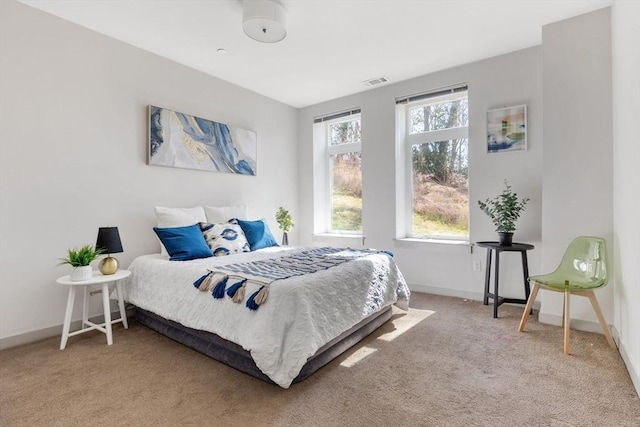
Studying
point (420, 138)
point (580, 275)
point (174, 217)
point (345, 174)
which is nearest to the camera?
point (580, 275)

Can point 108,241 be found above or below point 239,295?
above

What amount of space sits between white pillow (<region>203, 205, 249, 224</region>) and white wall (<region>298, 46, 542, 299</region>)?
1554 millimetres

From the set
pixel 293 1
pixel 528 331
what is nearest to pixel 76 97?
pixel 293 1

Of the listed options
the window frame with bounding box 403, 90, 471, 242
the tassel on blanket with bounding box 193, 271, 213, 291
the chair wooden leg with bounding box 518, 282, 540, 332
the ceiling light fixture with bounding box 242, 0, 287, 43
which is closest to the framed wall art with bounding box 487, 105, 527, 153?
the window frame with bounding box 403, 90, 471, 242

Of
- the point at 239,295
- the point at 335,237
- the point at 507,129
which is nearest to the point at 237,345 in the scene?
the point at 239,295

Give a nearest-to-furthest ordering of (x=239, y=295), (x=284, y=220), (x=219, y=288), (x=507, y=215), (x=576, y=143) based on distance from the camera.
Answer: (x=239, y=295) → (x=219, y=288) → (x=576, y=143) → (x=507, y=215) → (x=284, y=220)

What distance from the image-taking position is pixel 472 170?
139 inches

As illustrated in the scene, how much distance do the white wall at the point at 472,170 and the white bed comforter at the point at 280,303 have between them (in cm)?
102

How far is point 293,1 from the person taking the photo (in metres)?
2.40

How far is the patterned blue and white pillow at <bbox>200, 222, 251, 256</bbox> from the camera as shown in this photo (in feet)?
10.1

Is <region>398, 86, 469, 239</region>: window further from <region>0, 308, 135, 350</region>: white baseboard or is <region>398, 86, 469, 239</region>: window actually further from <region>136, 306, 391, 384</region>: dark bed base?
<region>0, 308, 135, 350</region>: white baseboard

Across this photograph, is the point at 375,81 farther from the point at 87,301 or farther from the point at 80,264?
the point at 87,301

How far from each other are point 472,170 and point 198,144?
9.98 ft

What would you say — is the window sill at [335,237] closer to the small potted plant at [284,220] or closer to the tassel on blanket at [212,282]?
the small potted plant at [284,220]
